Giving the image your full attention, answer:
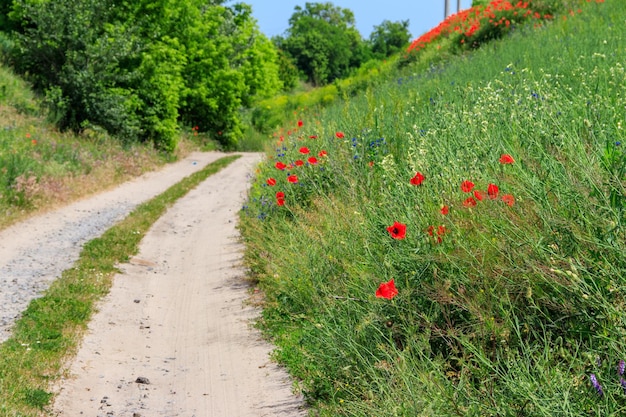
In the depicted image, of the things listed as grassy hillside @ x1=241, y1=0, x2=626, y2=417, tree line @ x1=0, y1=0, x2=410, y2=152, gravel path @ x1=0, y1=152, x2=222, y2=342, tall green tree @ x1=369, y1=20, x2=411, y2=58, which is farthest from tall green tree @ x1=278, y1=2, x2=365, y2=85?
grassy hillside @ x1=241, y1=0, x2=626, y2=417

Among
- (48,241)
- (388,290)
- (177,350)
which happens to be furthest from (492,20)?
(388,290)

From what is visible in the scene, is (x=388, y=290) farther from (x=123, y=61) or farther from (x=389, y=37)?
(x=389, y=37)

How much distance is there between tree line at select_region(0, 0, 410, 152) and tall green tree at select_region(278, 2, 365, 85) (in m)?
54.3

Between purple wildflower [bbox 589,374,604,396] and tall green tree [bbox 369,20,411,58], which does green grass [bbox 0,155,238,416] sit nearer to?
purple wildflower [bbox 589,374,604,396]

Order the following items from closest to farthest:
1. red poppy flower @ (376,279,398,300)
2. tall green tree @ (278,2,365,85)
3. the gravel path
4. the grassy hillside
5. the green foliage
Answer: the grassy hillside, red poppy flower @ (376,279,398,300), the gravel path, the green foliage, tall green tree @ (278,2,365,85)

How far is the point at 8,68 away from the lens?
25.2 m

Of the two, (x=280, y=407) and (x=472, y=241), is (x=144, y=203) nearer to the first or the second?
(x=280, y=407)

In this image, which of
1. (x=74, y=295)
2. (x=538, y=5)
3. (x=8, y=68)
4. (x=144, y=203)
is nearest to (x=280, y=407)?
(x=74, y=295)

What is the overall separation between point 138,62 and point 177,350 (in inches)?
790

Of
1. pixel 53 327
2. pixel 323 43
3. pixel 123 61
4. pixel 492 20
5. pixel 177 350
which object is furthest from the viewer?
pixel 323 43

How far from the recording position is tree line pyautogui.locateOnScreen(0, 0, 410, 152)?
2356 centimetres

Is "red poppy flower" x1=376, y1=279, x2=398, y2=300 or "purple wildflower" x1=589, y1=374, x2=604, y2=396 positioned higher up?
"red poppy flower" x1=376, y1=279, x2=398, y2=300

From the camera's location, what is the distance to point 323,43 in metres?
100

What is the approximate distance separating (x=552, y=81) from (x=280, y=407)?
6.13 meters
